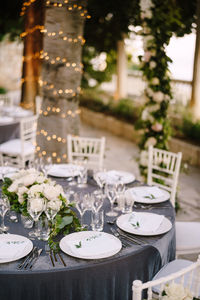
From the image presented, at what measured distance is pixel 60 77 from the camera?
4.55 m

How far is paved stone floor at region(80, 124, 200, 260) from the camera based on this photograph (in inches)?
189

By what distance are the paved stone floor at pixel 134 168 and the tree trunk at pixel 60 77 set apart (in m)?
0.65

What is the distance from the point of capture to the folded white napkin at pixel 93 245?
7.18ft

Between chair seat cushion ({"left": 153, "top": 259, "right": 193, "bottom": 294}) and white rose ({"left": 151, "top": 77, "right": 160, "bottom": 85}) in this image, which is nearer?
chair seat cushion ({"left": 153, "top": 259, "right": 193, "bottom": 294})

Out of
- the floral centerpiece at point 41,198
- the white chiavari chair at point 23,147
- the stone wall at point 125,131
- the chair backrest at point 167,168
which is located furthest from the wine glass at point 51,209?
the stone wall at point 125,131

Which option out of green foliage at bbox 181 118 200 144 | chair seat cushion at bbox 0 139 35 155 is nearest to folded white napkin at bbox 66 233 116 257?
chair seat cushion at bbox 0 139 35 155

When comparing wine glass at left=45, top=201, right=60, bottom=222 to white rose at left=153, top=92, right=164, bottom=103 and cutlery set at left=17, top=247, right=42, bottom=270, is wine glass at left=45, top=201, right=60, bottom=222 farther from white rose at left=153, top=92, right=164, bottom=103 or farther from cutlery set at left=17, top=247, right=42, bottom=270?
white rose at left=153, top=92, right=164, bottom=103

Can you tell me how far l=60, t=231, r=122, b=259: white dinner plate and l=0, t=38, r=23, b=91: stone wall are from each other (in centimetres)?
1186

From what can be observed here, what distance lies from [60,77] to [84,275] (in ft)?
9.51

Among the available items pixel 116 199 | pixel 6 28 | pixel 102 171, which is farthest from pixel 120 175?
pixel 6 28

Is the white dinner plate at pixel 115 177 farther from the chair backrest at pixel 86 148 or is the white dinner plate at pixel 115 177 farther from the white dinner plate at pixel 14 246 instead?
the white dinner plate at pixel 14 246

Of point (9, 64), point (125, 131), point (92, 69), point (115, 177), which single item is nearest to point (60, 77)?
point (115, 177)

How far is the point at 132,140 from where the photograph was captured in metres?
8.23

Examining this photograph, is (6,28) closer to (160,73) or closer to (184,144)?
(184,144)
